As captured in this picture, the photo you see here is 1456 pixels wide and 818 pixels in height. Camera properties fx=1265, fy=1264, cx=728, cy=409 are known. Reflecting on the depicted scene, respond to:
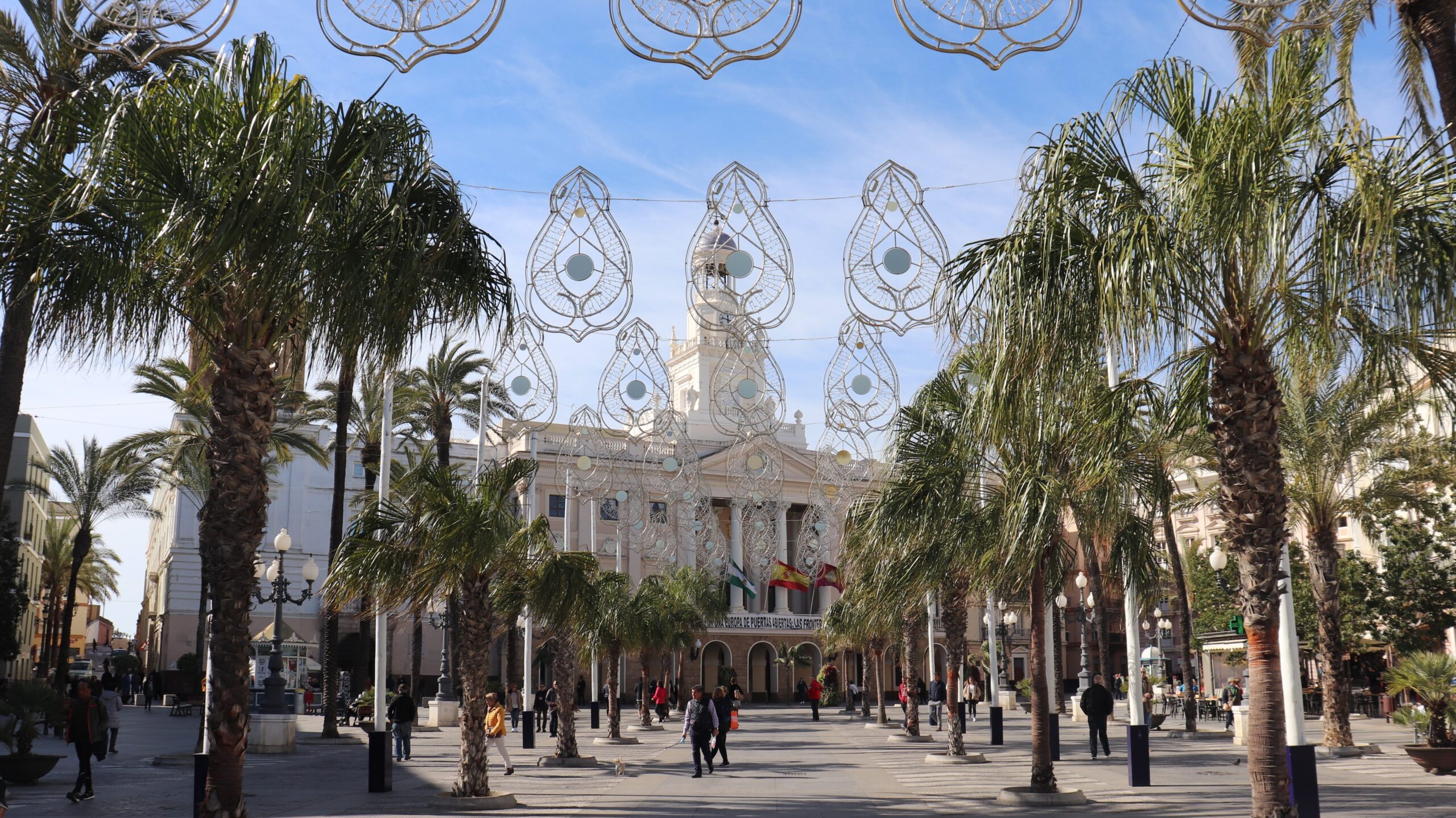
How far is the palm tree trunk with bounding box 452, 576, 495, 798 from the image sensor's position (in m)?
17.3

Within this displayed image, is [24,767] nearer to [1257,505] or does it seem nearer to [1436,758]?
[1257,505]

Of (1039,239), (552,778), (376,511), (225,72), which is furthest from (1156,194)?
(552,778)

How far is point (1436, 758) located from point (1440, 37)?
12177 mm

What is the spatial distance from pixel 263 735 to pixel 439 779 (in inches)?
330

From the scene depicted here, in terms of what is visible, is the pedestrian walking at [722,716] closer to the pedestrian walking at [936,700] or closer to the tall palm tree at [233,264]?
the pedestrian walking at [936,700]

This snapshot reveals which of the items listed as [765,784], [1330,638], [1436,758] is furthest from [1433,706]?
[765,784]

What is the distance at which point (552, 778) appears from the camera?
21.9m

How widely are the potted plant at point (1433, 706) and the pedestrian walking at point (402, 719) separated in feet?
58.5

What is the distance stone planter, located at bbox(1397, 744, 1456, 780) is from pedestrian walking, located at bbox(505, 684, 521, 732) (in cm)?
2081

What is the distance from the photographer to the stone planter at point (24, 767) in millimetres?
20172

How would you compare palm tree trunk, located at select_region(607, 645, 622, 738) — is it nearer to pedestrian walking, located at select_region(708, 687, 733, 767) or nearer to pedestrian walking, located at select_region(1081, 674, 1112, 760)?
pedestrian walking, located at select_region(708, 687, 733, 767)

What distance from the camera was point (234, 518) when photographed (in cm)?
1138

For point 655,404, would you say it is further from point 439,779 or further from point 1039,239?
point 1039,239

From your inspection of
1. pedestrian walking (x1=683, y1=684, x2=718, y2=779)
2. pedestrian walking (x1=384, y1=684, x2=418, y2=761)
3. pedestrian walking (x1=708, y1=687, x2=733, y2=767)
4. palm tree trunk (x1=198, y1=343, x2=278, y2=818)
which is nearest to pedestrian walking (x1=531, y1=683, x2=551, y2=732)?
pedestrian walking (x1=384, y1=684, x2=418, y2=761)
